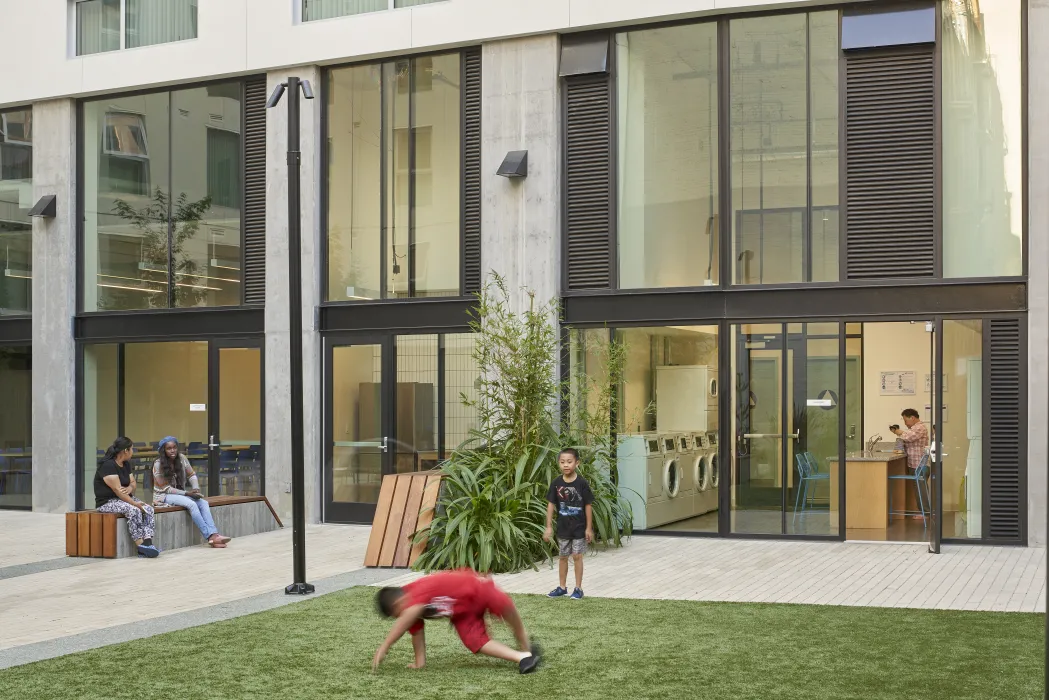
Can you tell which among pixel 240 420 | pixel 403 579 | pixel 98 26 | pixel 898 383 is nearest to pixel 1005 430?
pixel 898 383

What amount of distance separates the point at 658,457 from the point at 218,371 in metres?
6.68

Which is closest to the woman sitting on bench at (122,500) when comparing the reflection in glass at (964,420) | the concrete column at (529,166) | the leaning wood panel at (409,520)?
the leaning wood panel at (409,520)

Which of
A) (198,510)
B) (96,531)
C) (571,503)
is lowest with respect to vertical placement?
(96,531)

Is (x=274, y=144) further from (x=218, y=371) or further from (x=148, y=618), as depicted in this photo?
(x=148, y=618)

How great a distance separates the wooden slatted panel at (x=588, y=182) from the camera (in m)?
15.4

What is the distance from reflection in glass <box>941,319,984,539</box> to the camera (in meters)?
13.9

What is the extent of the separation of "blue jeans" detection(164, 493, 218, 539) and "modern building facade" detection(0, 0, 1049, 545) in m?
2.40

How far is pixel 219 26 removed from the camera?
691 inches

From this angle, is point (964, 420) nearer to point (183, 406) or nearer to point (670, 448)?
point (670, 448)

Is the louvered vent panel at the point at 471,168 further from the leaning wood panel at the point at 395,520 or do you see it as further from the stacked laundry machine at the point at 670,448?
the leaning wood panel at the point at 395,520

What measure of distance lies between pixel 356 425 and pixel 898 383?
729cm

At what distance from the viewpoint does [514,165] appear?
50.8 ft

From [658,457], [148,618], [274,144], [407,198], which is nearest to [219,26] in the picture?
[274,144]

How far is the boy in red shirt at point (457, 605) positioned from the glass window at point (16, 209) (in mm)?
14185
